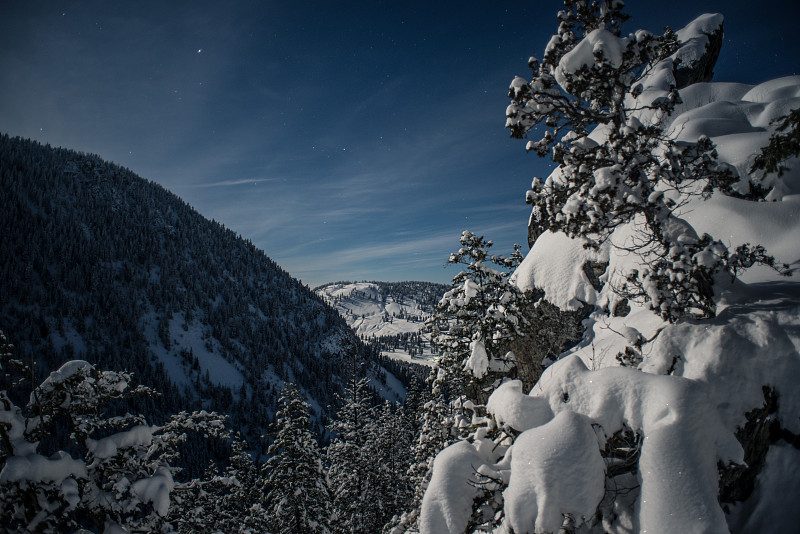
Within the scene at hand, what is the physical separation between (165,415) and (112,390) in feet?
434

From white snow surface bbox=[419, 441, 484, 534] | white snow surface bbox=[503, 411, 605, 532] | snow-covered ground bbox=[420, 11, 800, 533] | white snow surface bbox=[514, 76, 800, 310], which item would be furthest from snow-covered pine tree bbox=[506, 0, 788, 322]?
white snow surface bbox=[419, 441, 484, 534]

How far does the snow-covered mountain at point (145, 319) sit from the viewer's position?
416ft

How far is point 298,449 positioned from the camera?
1761cm

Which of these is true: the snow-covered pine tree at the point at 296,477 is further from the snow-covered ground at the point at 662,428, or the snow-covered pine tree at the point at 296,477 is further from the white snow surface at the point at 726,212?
the snow-covered ground at the point at 662,428

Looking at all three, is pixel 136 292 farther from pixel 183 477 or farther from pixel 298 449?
pixel 298 449

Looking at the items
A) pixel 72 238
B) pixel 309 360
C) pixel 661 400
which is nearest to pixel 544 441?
pixel 661 400

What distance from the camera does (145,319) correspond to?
15575cm

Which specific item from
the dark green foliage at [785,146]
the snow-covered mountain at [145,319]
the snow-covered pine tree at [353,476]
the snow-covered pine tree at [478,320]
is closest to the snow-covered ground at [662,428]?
the dark green foliage at [785,146]

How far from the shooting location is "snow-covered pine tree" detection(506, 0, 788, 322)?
5.57 metres

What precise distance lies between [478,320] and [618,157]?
633cm

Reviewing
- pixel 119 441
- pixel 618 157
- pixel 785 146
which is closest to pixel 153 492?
pixel 119 441

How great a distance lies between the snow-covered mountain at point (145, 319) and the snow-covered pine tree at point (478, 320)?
406 feet

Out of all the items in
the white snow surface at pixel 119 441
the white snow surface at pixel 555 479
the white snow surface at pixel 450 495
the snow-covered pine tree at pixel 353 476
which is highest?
the white snow surface at pixel 119 441

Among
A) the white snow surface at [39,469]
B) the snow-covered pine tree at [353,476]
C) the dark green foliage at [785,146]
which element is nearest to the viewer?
the dark green foliage at [785,146]
